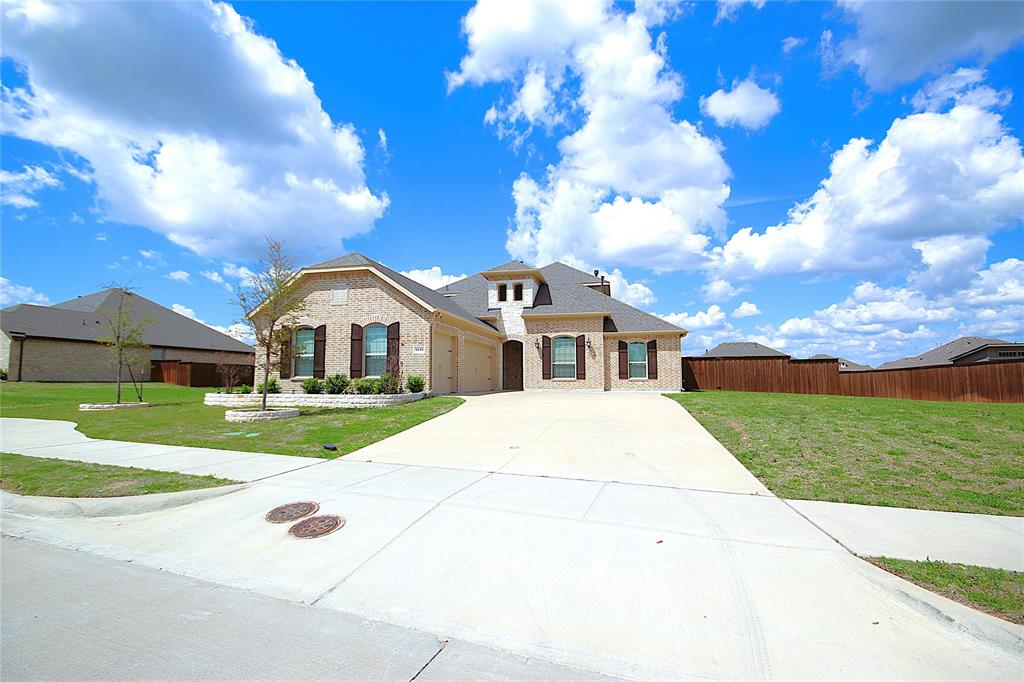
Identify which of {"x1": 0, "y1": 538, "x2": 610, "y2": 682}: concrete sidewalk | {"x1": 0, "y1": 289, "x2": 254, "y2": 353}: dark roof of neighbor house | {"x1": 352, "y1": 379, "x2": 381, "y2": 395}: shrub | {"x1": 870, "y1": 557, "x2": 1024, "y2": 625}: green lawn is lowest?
{"x1": 0, "y1": 538, "x2": 610, "y2": 682}: concrete sidewalk

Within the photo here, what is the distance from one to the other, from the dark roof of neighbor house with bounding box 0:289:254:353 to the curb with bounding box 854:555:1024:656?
114ft

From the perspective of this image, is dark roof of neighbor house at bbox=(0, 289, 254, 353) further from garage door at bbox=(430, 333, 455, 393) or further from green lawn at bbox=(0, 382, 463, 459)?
garage door at bbox=(430, 333, 455, 393)

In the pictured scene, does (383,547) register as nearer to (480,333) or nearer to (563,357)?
(480,333)

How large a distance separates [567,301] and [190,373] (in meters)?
23.5

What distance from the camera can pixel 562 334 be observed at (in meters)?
25.1

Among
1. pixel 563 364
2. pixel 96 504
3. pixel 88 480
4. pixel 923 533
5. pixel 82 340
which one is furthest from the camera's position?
pixel 82 340

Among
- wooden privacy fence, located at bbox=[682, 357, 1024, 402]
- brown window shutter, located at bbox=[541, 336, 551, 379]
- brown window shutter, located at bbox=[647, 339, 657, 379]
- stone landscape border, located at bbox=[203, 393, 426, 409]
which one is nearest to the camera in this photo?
stone landscape border, located at bbox=[203, 393, 426, 409]

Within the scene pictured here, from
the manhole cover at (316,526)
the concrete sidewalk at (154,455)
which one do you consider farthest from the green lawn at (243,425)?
the manhole cover at (316,526)

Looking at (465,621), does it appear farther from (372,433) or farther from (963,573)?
(372,433)

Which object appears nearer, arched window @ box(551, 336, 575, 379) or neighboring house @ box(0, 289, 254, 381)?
arched window @ box(551, 336, 575, 379)

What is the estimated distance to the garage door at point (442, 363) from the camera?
19.3 meters

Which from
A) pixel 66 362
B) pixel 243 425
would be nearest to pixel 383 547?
pixel 243 425

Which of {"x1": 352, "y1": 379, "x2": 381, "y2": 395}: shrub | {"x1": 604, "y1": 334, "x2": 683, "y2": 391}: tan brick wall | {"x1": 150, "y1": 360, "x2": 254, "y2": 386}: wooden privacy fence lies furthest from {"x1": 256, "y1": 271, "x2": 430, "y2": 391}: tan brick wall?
{"x1": 150, "y1": 360, "x2": 254, "y2": 386}: wooden privacy fence

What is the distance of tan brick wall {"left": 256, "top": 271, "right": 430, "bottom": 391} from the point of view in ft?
61.6
